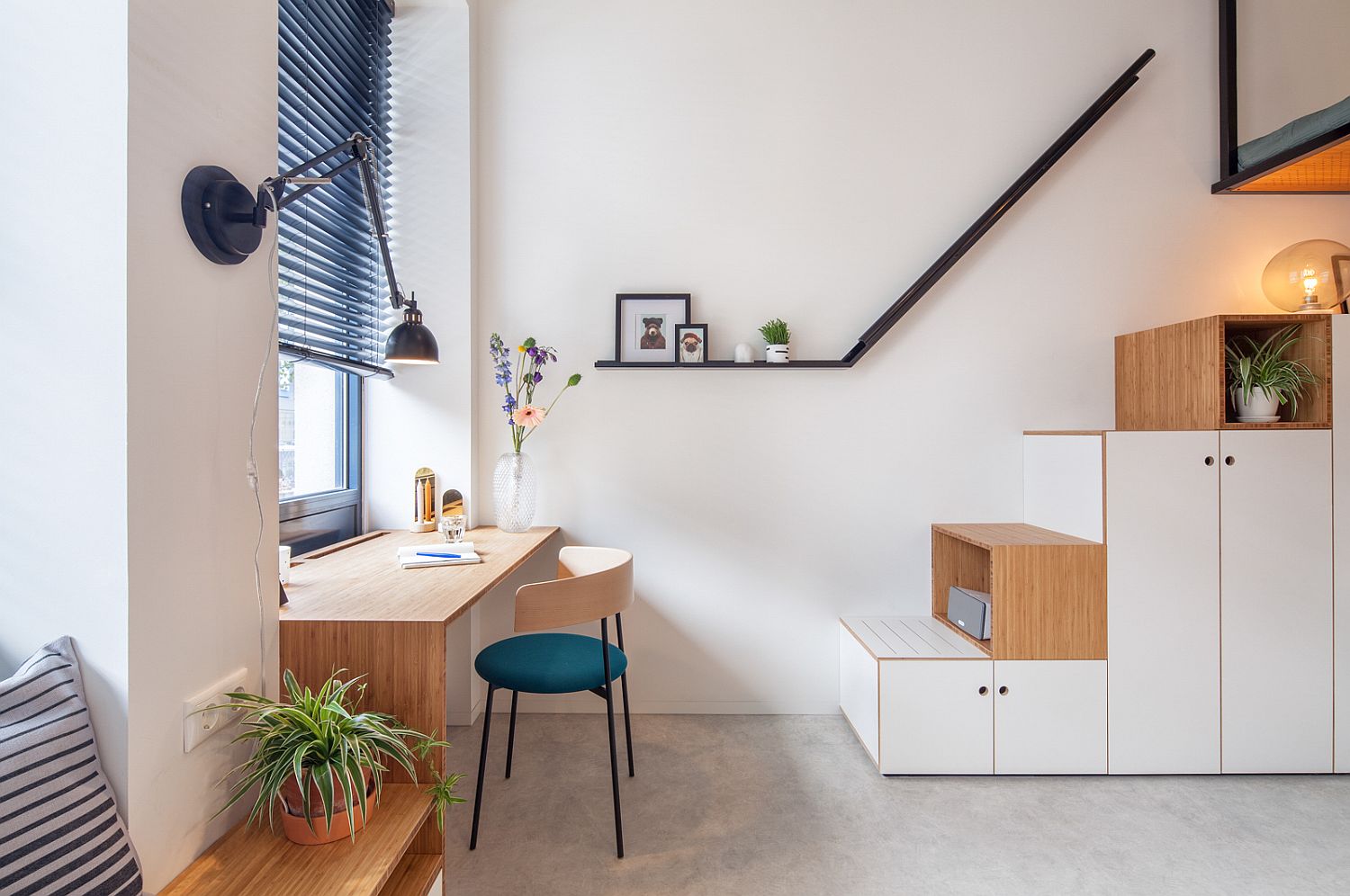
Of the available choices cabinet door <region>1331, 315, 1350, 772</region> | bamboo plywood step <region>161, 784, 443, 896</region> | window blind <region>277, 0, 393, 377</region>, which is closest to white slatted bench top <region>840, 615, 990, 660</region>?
cabinet door <region>1331, 315, 1350, 772</region>

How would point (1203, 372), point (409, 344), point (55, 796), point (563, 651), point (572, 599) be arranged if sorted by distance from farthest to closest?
1. point (1203, 372)
2. point (563, 651)
3. point (409, 344)
4. point (572, 599)
5. point (55, 796)

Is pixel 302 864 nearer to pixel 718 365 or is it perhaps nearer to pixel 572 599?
pixel 572 599

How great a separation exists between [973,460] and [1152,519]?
23.7 inches

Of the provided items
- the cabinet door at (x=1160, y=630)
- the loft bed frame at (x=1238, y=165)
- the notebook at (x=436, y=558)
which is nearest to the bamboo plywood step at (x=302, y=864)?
the notebook at (x=436, y=558)

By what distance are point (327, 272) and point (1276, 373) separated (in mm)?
3131

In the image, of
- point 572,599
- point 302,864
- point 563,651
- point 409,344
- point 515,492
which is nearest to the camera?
point 302,864

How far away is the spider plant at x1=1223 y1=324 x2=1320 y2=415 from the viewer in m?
2.08

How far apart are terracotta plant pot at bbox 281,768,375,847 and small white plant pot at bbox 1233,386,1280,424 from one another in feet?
8.86

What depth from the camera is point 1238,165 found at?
2418mm

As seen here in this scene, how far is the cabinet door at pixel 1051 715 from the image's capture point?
2084 millimetres

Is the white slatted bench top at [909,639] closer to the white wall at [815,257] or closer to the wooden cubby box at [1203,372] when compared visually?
the white wall at [815,257]

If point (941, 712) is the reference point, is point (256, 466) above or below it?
above

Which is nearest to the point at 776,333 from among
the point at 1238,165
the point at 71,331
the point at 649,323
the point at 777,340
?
the point at 777,340

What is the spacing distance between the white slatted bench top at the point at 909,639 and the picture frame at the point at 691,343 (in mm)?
1174
